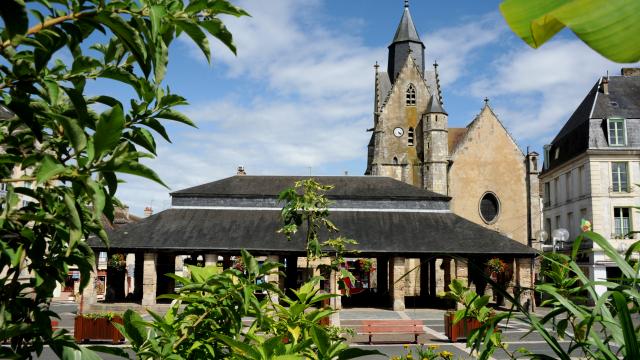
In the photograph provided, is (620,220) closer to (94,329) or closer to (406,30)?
(406,30)

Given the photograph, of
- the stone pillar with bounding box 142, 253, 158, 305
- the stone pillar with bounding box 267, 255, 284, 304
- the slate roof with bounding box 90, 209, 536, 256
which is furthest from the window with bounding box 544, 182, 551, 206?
the stone pillar with bounding box 142, 253, 158, 305

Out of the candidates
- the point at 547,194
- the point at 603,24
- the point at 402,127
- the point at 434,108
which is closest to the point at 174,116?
the point at 603,24

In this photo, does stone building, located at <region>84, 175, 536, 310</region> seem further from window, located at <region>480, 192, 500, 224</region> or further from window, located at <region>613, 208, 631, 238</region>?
window, located at <region>480, 192, 500, 224</region>

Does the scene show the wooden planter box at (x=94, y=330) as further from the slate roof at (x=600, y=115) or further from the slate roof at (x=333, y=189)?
the slate roof at (x=600, y=115)

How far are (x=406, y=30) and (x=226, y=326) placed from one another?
45.8m

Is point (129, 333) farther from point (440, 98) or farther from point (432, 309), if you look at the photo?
point (440, 98)

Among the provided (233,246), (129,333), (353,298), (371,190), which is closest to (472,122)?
(371,190)

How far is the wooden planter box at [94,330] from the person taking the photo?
14.1 m

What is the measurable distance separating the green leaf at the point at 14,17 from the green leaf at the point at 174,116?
0.53 m

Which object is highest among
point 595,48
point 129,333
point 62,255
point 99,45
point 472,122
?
point 472,122

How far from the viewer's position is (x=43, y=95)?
5.38ft

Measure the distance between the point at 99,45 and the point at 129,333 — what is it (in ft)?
3.50

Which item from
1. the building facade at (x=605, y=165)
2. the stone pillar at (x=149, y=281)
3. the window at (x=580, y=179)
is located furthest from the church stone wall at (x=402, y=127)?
the stone pillar at (x=149, y=281)

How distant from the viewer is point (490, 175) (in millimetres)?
35969
